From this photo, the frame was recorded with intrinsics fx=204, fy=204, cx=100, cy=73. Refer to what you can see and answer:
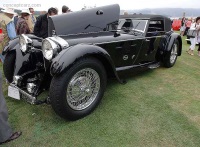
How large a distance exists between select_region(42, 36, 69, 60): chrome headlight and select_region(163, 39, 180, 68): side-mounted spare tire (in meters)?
3.20

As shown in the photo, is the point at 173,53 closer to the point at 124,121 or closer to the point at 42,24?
the point at 124,121

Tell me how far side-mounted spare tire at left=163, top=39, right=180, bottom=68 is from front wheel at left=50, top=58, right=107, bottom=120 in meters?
2.72

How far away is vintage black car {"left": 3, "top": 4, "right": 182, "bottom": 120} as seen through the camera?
2764 millimetres

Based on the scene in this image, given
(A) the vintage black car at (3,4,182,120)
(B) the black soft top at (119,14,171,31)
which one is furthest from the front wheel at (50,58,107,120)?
(B) the black soft top at (119,14,171,31)

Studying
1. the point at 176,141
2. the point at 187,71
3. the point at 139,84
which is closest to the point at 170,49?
the point at 187,71

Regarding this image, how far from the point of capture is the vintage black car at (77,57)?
2.76m

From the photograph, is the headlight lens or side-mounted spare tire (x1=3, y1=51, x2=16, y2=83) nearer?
the headlight lens

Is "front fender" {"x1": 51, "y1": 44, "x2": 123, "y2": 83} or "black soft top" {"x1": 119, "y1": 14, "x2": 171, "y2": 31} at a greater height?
"black soft top" {"x1": 119, "y1": 14, "x2": 171, "y2": 31}

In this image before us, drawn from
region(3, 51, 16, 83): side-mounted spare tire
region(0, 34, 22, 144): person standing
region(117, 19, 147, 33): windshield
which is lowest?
region(0, 34, 22, 144): person standing

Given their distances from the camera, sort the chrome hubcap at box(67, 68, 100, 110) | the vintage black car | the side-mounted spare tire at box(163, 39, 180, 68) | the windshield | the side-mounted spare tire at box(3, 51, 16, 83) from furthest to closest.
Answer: the side-mounted spare tire at box(163, 39, 180, 68) < the windshield < the side-mounted spare tire at box(3, 51, 16, 83) < the chrome hubcap at box(67, 68, 100, 110) < the vintage black car

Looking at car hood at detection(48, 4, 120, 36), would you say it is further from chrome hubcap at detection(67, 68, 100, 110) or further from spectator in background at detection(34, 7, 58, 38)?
spectator in background at detection(34, 7, 58, 38)

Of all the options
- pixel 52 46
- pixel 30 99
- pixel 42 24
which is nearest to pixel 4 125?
pixel 30 99

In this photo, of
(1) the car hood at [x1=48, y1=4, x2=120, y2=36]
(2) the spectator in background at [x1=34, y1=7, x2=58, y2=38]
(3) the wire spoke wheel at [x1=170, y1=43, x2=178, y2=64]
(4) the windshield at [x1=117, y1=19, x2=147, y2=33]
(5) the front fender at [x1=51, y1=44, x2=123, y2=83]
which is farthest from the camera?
(3) the wire spoke wheel at [x1=170, y1=43, x2=178, y2=64]

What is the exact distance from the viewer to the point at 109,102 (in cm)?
357
